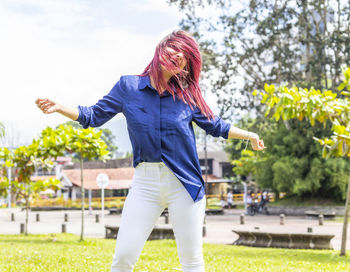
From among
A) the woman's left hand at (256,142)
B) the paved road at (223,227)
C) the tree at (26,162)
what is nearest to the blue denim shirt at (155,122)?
the woman's left hand at (256,142)

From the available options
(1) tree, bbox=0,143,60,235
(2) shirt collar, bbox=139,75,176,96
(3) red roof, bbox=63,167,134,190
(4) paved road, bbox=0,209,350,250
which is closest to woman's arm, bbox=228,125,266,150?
(2) shirt collar, bbox=139,75,176,96

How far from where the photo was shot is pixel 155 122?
292 centimetres

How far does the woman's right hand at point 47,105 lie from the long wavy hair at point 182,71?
2.00ft

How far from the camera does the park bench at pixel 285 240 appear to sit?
37.8ft

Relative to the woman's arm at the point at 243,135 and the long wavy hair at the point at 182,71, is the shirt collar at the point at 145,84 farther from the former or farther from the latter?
the woman's arm at the point at 243,135

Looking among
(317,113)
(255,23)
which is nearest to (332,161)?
(255,23)

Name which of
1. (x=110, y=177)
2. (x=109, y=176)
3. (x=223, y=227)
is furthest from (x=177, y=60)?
(x=109, y=176)

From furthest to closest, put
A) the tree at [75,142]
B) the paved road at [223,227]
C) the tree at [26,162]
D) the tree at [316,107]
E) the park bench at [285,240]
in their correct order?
1. the paved road at [223,227]
2. the tree at [26,162]
3. the tree at [75,142]
4. the park bench at [285,240]
5. the tree at [316,107]

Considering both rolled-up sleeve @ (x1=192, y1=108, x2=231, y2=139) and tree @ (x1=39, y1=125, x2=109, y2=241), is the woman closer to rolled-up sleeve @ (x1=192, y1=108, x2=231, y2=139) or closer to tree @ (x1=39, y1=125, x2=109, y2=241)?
rolled-up sleeve @ (x1=192, y1=108, x2=231, y2=139)

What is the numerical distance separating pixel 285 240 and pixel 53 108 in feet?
33.5

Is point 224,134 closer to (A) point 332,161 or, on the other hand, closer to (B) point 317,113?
(B) point 317,113

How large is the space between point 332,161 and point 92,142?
20.9 m

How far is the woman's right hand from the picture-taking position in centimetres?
288

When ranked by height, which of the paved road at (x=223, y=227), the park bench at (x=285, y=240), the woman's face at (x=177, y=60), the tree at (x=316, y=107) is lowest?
the paved road at (x=223, y=227)
